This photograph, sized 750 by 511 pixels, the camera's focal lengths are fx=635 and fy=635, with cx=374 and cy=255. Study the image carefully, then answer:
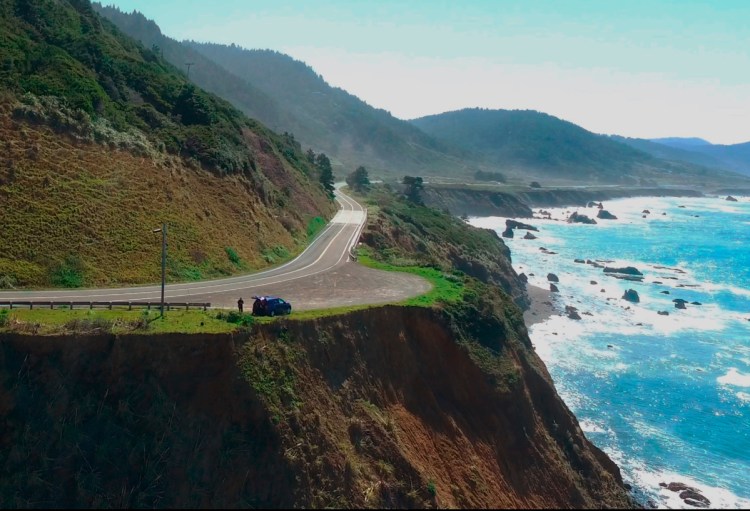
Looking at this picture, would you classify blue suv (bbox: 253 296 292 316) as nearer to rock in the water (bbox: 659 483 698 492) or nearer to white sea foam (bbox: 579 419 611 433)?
rock in the water (bbox: 659 483 698 492)

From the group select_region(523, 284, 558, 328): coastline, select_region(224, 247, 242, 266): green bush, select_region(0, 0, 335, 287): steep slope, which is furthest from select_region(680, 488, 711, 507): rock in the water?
select_region(224, 247, 242, 266): green bush

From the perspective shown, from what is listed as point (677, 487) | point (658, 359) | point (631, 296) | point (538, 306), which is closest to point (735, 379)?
point (658, 359)

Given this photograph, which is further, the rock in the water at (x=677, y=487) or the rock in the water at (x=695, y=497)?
the rock in the water at (x=677, y=487)

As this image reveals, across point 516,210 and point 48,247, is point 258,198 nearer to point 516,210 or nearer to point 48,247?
point 48,247

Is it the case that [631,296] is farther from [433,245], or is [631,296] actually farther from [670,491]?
[670,491]

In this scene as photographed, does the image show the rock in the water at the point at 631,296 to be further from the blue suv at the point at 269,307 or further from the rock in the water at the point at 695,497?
the blue suv at the point at 269,307

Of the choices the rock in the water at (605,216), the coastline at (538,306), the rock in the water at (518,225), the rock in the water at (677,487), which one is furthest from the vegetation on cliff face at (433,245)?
the rock in the water at (605,216)
